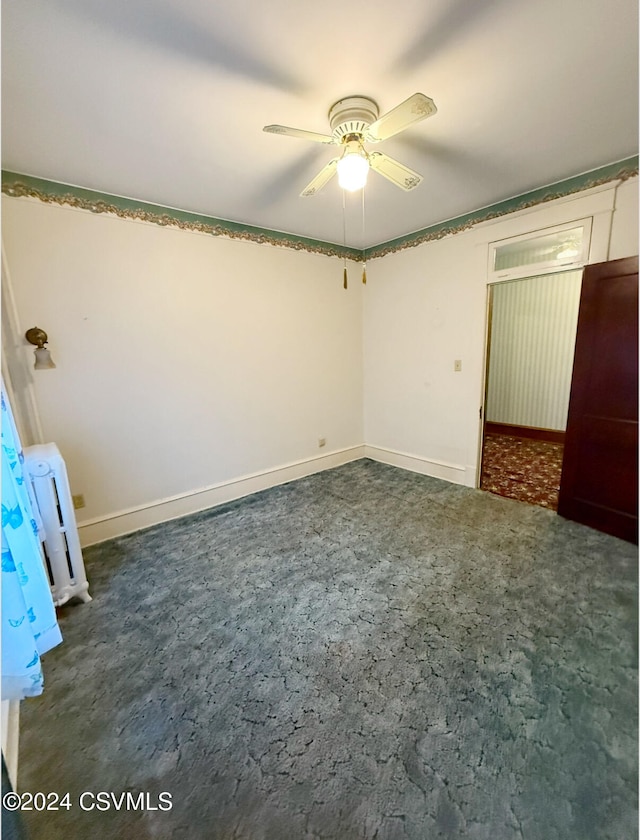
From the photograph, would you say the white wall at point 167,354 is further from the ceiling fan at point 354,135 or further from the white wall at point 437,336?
the ceiling fan at point 354,135

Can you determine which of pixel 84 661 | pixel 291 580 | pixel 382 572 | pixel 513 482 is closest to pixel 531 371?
pixel 513 482

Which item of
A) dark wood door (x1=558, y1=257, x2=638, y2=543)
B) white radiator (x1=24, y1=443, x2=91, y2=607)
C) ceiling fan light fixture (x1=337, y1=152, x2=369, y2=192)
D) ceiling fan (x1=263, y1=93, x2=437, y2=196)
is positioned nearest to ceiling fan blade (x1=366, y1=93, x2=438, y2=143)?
ceiling fan (x1=263, y1=93, x2=437, y2=196)

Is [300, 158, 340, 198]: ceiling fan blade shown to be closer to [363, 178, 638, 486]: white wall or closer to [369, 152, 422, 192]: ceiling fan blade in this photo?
[369, 152, 422, 192]: ceiling fan blade

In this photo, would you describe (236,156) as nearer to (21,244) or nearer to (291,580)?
(21,244)

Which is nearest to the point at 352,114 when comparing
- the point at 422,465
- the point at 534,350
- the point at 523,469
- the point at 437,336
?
the point at 437,336

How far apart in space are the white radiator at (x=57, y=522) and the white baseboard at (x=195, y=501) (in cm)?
64

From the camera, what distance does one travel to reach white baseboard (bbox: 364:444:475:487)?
128 inches

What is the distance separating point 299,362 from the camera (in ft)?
11.3

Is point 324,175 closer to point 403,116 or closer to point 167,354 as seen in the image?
point 403,116

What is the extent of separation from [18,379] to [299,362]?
213cm

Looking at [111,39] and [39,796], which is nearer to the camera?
[39,796]

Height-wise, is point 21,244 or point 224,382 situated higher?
point 21,244

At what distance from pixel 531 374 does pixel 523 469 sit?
5.27 feet

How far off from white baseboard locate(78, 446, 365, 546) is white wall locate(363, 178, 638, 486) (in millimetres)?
795
